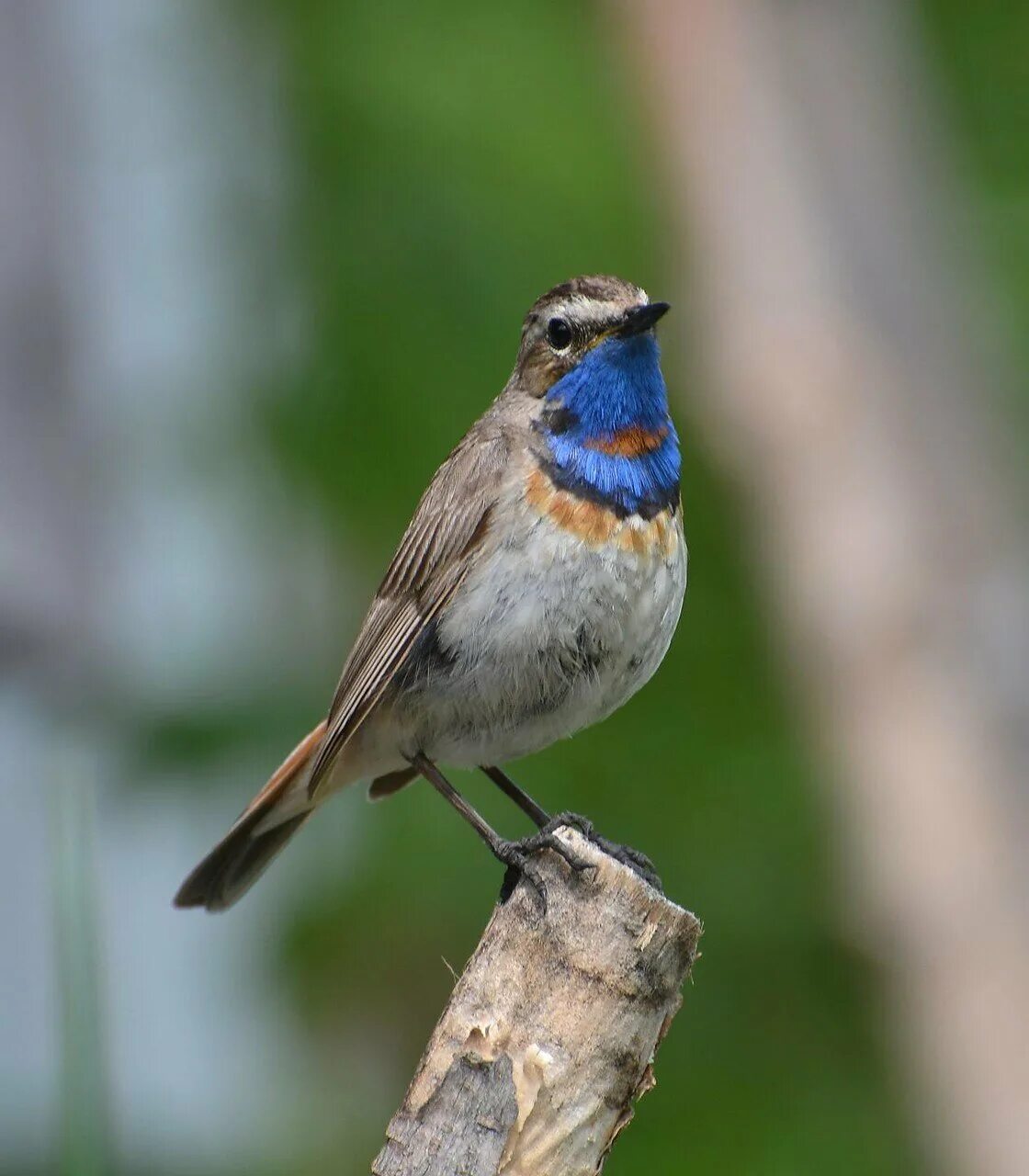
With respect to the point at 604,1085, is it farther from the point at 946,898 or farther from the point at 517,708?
the point at 946,898

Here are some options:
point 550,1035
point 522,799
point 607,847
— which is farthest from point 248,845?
point 550,1035

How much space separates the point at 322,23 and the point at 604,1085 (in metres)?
7.03

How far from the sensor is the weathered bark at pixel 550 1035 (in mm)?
2896

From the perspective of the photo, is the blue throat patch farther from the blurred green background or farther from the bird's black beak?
the blurred green background

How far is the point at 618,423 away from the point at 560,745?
258 cm

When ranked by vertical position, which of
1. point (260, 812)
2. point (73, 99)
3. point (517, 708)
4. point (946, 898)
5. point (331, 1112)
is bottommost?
point (331, 1112)

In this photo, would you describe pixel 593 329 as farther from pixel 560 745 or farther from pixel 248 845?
pixel 560 745

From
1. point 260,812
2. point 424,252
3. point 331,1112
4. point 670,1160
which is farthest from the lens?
point 424,252

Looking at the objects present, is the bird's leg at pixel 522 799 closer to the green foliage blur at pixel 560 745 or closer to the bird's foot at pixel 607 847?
the bird's foot at pixel 607 847

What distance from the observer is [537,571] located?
418cm

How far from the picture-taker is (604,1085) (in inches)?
118

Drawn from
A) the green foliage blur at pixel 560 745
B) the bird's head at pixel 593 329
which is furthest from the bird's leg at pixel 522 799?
the green foliage blur at pixel 560 745

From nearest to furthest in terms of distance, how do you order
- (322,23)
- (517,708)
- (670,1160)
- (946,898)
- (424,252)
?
1. (517,708)
2. (670,1160)
3. (946,898)
4. (424,252)
5. (322,23)

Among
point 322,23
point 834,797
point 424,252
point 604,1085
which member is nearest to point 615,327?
point 604,1085
